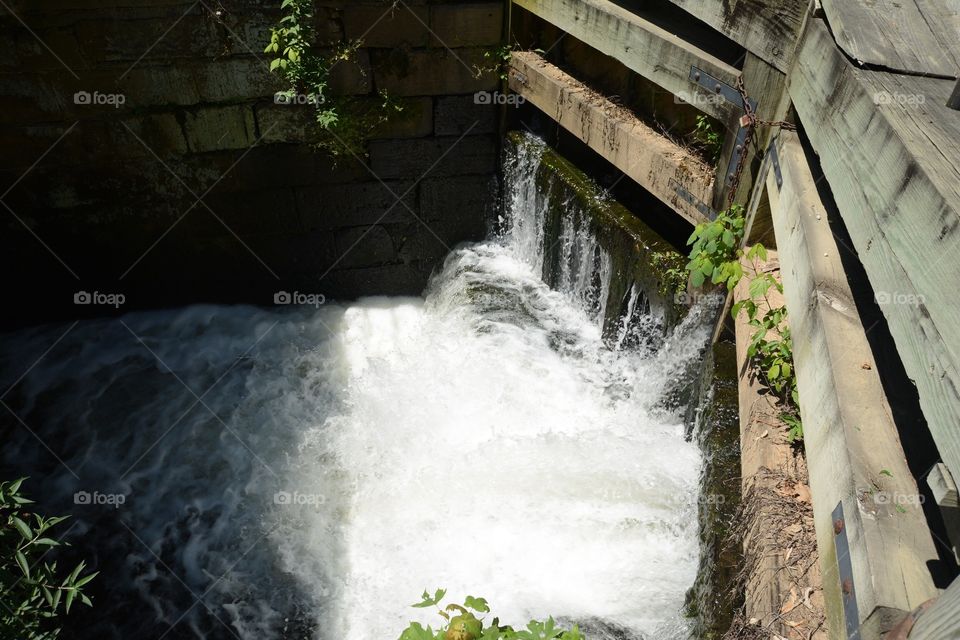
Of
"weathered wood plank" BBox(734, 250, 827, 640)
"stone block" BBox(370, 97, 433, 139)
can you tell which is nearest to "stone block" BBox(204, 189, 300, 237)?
"stone block" BBox(370, 97, 433, 139)

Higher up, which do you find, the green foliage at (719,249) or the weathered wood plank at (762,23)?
the weathered wood plank at (762,23)

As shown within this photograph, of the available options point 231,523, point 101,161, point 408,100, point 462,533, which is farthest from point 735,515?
point 101,161

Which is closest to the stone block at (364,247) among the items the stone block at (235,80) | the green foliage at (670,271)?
the stone block at (235,80)

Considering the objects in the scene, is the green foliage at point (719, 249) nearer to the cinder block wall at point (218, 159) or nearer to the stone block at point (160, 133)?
the cinder block wall at point (218, 159)

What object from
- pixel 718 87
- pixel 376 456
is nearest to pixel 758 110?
pixel 718 87

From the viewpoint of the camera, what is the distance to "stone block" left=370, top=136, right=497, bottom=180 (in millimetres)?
5832

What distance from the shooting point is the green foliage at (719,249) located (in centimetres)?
320

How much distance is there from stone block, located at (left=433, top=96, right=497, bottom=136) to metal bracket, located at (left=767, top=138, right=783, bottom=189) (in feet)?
10.3

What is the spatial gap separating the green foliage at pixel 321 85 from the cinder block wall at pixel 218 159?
0.10 m

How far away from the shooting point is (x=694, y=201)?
12.9 feet

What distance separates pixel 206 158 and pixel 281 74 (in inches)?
37.1

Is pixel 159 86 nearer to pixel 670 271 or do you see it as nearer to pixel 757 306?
pixel 670 271

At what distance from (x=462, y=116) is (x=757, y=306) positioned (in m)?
3.48

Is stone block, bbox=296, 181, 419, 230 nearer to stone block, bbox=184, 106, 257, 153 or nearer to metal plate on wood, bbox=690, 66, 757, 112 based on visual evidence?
stone block, bbox=184, 106, 257, 153
